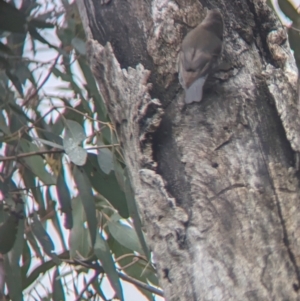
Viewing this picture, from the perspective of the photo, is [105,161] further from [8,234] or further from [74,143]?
[8,234]

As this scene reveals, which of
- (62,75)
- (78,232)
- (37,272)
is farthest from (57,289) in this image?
(62,75)

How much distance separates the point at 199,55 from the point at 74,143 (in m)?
0.78

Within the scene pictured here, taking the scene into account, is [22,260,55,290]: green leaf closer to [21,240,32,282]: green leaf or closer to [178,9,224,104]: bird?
[21,240,32,282]: green leaf

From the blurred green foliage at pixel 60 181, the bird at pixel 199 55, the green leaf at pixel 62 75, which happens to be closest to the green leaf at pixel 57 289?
the blurred green foliage at pixel 60 181

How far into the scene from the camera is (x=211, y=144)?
127 centimetres

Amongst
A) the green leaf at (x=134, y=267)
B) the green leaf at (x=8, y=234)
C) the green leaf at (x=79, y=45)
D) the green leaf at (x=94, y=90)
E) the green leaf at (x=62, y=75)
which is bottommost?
the green leaf at (x=134, y=267)

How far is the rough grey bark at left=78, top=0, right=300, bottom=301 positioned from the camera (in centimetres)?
116

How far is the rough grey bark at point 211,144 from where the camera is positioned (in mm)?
1157

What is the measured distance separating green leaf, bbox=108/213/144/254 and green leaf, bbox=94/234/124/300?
Answer: 0.12 meters

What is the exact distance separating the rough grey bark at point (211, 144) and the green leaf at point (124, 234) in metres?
1.00

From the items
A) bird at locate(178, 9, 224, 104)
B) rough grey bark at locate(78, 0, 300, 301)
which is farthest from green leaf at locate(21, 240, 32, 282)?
bird at locate(178, 9, 224, 104)

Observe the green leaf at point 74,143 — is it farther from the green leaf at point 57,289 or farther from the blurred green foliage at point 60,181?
the green leaf at point 57,289

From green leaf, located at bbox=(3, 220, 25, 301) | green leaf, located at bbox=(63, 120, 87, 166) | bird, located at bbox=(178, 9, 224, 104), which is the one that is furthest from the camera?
green leaf, located at bbox=(3, 220, 25, 301)

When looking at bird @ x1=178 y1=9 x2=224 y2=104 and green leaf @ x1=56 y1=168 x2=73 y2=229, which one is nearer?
bird @ x1=178 y1=9 x2=224 y2=104
